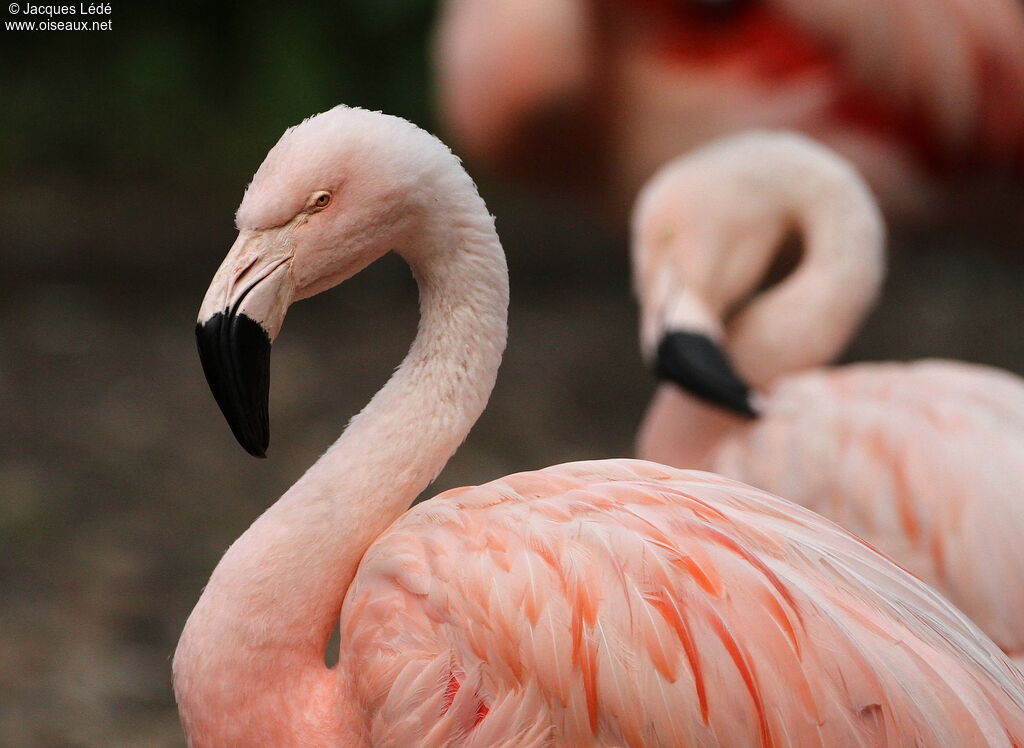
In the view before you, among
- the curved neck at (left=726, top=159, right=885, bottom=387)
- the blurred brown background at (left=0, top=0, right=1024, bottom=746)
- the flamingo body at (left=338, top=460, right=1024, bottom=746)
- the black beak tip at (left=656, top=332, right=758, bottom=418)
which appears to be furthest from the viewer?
the blurred brown background at (left=0, top=0, right=1024, bottom=746)

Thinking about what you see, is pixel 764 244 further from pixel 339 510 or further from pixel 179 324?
pixel 179 324

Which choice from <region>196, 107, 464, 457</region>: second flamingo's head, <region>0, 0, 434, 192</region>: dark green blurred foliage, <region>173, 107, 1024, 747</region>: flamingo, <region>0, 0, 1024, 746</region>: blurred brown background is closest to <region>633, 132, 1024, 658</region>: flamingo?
<region>173, 107, 1024, 747</region>: flamingo

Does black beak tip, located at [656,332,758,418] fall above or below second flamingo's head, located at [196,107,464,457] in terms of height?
below

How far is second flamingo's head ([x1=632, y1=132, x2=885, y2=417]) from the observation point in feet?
8.79

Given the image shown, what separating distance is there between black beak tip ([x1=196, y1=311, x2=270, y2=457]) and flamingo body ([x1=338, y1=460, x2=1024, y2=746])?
0.23 meters

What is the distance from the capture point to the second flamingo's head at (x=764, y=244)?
268 cm

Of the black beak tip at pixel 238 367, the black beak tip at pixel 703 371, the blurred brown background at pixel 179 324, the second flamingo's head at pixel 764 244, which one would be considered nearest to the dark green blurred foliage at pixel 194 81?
→ the blurred brown background at pixel 179 324

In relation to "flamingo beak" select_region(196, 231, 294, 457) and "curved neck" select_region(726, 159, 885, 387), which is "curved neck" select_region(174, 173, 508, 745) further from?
"curved neck" select_region(726, 159, 885, 387)

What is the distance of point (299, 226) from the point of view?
154cm

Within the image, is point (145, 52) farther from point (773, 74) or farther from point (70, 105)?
point (773, 74)

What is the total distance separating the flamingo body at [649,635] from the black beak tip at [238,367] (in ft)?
0.76

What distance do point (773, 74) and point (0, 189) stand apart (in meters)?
4.76

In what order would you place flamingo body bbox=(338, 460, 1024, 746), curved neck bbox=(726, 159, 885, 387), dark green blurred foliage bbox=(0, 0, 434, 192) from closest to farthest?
1. flamingo body bbox=(338, 460, 1024, 746)
2. curved neck bbox=(726, 159, 885, 387)
3. dark green blurred foliage bbox=(0, 0, 434, 192)

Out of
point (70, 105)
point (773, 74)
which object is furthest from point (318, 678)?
point (70, 105)
